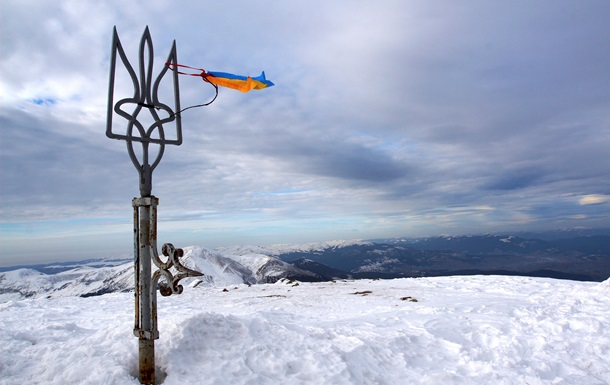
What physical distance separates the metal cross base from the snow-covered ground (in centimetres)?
40

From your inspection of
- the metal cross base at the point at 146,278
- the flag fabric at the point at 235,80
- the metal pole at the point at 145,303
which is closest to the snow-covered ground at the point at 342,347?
the metal pole at the point at 145,303

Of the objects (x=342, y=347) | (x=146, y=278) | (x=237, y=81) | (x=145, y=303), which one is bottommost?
(x=342, y=347)

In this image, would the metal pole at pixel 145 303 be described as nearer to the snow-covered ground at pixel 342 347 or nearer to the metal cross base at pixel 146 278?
the metal cross base at pixel 146 278

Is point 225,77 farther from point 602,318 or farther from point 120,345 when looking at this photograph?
point 602,318

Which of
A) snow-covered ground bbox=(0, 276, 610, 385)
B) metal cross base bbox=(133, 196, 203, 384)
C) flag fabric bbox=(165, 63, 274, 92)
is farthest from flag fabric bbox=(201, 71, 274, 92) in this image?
snow-covered ground bbox=(0, 276, 610, 385)

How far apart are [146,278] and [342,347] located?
4.13m

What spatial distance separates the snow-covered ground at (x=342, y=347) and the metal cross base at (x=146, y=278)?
0.40 metres

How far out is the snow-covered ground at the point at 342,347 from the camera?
6051mm

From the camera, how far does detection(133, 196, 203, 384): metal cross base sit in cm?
565

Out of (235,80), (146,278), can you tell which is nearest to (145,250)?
(146,278)

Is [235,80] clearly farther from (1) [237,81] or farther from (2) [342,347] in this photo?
(2) [342,347]

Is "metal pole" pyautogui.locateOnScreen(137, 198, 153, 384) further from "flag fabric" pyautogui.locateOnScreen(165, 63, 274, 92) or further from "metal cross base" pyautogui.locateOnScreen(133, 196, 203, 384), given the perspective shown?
"flag fabric" pyautogui.locateOnScreen(165, 63, 274, 92)

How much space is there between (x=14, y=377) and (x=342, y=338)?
594 centimetres

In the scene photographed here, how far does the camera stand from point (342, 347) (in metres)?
7.29
